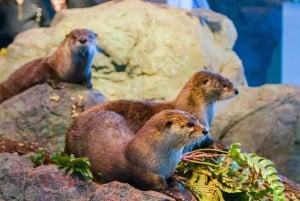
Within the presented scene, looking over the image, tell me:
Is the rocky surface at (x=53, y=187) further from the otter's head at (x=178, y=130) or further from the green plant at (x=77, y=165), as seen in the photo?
the otter's head at (x=178, y=130)

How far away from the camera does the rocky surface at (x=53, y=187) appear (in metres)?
3.12

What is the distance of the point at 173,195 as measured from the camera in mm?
3260

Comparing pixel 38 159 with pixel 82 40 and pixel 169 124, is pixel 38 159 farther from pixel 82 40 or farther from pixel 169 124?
pixel 82 40

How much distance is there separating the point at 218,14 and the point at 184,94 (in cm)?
→ 430

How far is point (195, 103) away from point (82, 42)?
1808 mm

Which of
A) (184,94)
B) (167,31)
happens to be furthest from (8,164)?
(167,31)

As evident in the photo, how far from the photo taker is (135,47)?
733 centimetres

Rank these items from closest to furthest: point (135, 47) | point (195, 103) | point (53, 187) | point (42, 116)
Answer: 1. point (53, 187)
2. point (195, 103)
3. point (42, 116)
4. point (135, 47)

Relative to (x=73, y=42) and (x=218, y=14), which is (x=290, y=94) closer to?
(x=218, y=14)

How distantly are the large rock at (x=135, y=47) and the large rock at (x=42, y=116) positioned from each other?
1713mm

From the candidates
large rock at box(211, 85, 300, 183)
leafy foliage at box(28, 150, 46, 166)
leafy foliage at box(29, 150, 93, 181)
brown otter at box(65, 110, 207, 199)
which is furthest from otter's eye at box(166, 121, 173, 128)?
large rock at box(211, 85, 300, 183)

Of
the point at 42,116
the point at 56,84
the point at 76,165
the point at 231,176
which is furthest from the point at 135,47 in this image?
the point at 76,165

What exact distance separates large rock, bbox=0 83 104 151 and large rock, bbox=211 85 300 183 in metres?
1.94

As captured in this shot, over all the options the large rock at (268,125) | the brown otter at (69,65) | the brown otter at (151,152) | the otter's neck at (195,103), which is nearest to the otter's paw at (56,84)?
the brown otter at (69,65)
